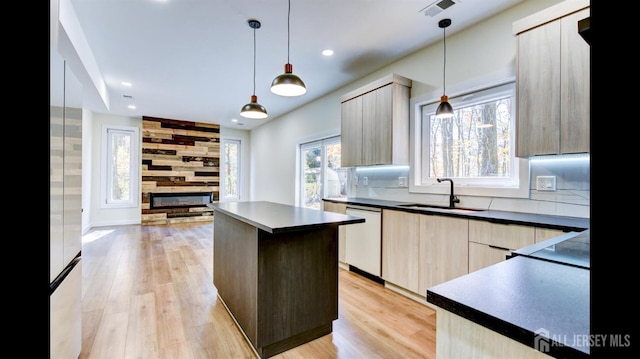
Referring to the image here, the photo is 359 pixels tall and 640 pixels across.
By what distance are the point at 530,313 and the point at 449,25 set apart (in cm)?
304

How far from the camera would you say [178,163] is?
7.43m

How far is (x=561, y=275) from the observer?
0.84 meters

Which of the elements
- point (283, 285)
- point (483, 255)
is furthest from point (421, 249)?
point (283, 285)

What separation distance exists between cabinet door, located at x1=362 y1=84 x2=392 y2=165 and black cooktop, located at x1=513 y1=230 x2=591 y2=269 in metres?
2.11

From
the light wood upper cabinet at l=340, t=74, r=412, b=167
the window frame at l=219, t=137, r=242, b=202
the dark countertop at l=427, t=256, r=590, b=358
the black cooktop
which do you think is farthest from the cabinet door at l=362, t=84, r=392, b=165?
the window frame at l=219, t=137, r=242, b=202

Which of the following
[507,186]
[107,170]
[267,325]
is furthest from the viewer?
[107,170]

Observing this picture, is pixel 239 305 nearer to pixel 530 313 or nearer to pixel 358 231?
pixel 358 231

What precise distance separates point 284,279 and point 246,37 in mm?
2675

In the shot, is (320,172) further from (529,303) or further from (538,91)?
(529,303)

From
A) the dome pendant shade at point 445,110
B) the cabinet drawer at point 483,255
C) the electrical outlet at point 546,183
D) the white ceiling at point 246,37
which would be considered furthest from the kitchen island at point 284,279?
the white ceiling at point 246,37

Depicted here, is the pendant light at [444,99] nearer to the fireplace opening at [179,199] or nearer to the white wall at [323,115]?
the white wall at [323,115]

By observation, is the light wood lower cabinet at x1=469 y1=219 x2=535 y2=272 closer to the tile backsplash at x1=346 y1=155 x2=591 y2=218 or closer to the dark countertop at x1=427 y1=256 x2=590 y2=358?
the tile backsplash at x1=346 y1=155 x2=591 y2=218
